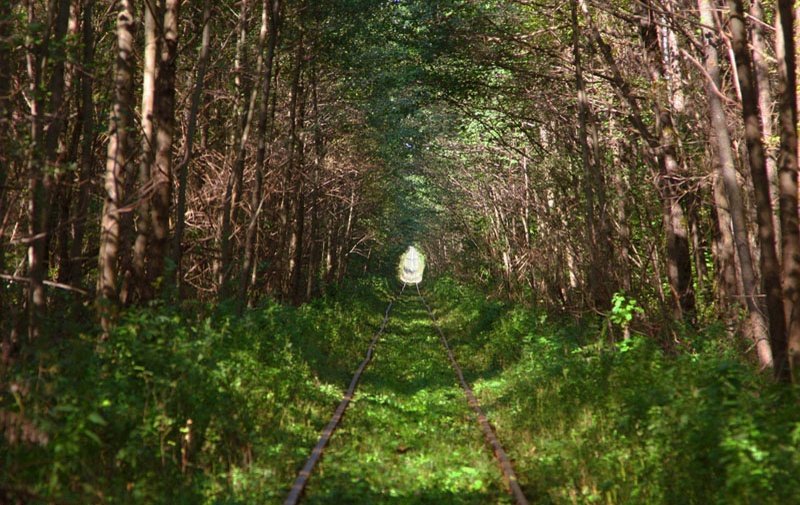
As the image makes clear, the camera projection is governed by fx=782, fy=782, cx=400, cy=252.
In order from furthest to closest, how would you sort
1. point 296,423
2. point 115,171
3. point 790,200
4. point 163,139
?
point 163,139 < point 296,423 < point 115,171 < point 790,200

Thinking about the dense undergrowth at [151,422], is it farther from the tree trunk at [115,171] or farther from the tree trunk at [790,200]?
the tree trunk at [790,200]

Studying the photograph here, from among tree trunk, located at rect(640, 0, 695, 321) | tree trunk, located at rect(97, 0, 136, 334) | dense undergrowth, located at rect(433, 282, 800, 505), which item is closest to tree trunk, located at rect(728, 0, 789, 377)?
dense undergrowth, located at rect(433, 282, 800, 505)

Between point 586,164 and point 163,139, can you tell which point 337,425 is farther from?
point 586,164

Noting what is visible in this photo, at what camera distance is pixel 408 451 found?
32.2ft

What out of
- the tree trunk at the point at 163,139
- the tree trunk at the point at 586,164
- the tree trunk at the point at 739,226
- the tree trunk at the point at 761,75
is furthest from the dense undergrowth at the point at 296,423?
the tree trunk at the point at 761,75

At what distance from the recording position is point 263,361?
1312 centimetres

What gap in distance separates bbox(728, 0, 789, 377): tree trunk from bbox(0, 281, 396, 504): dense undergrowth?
5177 millimetres

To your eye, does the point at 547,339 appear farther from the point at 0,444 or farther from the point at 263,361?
the point at 0,444

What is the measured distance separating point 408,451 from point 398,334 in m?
16.6

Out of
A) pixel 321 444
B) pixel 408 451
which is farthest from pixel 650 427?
pixel 321 444

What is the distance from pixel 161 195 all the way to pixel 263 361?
10.9 ft

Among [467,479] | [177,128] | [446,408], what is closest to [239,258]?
[177,128]

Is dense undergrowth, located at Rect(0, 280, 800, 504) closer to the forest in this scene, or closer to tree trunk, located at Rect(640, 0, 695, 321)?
the forest

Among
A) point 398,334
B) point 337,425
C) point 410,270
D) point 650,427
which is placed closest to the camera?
point 650,427
